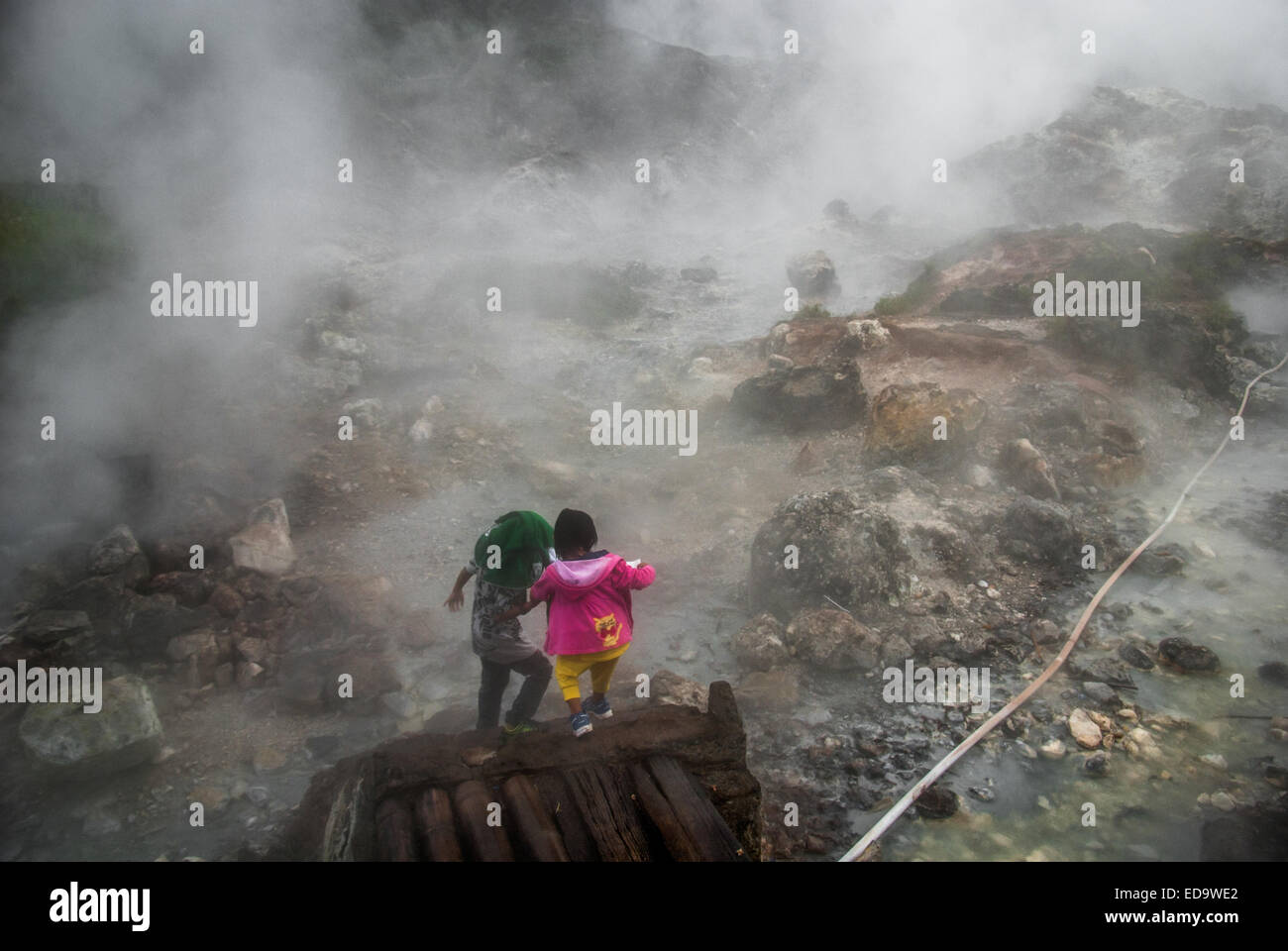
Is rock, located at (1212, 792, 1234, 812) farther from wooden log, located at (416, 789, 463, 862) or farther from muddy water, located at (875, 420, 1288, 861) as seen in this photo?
wooden log, located at (416, 789, 463, 862)

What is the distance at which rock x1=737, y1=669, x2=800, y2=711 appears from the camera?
421 cm

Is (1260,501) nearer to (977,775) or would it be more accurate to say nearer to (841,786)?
(977,775)

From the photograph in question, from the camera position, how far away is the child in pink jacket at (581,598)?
2.85 meters

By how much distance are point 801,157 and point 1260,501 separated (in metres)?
20.2

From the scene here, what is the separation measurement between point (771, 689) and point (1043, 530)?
279 centimetres

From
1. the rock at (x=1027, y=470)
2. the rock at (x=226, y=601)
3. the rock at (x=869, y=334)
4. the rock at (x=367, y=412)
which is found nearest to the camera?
the rock at (x=226, y=601)

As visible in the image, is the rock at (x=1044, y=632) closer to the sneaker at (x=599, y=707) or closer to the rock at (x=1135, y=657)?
the rock at (x=1135, y=657)

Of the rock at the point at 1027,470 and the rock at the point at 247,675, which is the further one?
the rock at the point at 1027,470

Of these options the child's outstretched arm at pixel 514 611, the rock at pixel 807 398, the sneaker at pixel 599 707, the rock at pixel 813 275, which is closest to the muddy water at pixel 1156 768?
the sneaker at pixel 599 707

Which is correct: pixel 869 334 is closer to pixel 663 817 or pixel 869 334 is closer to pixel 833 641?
pixel 833 641

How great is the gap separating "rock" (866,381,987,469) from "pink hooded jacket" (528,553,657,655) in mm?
4751

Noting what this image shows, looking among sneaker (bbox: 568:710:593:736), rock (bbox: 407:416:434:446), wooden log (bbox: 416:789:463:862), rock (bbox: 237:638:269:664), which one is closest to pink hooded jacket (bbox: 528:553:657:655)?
sneaker (bbox: 568:710:593:736)

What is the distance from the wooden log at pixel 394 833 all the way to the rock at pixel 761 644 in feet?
8.53
